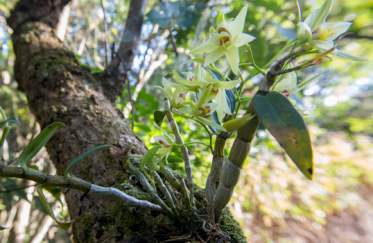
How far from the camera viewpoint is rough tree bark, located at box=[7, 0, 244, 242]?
433 millimetres

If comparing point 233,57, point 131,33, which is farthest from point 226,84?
point 131,33

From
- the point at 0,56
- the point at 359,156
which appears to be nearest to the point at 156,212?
the point at 0,56

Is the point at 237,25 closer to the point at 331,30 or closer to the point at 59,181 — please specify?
the point at 331,30

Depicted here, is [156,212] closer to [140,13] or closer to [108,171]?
[108,171]

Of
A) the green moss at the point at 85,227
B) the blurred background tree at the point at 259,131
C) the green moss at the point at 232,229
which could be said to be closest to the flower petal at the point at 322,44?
the green moss at the point at 232,229

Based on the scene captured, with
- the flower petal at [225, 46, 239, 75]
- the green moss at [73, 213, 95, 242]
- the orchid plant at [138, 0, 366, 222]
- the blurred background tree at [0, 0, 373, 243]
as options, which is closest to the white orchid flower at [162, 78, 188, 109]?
the orchid plant at [138, 0, 366, 222]

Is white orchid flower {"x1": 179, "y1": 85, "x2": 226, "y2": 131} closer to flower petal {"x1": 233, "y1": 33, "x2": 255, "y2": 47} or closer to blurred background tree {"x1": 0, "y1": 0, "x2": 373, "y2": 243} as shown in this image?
flower petal {"x1": 233, "y1": 33, "x2": 255, "y2": 47}

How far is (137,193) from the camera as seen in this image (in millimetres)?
460

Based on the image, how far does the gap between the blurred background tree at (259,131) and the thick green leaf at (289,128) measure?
0.74 metres

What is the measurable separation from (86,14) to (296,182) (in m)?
4.15

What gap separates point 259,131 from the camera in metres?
1.22

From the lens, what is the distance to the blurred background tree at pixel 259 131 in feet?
3.88

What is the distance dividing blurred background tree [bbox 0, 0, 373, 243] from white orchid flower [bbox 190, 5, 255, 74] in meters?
0.70

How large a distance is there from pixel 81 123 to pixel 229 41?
603mm
